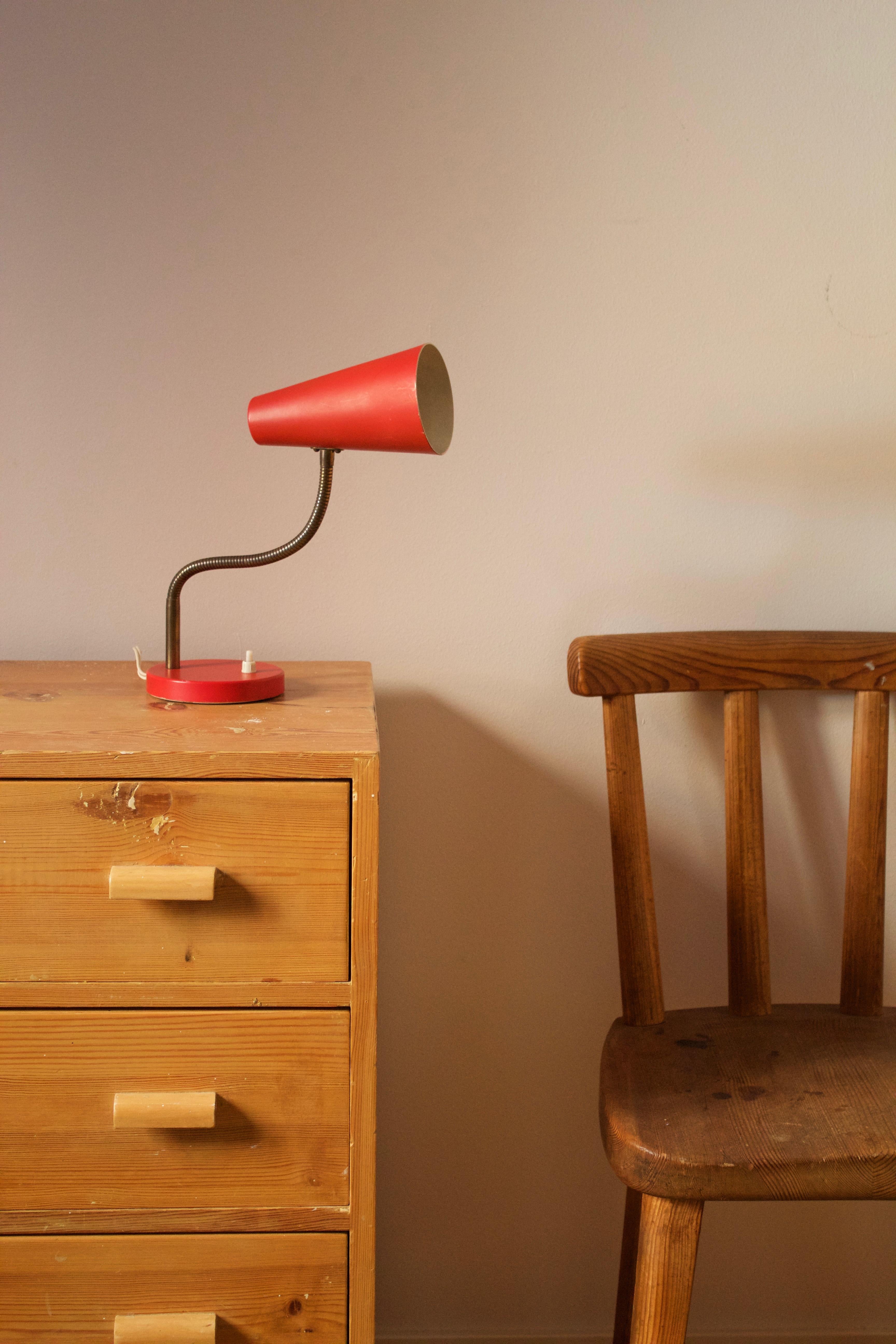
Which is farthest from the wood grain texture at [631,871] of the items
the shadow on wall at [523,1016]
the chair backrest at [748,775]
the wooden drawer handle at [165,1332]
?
the wooden drawer handle at [165,1332]

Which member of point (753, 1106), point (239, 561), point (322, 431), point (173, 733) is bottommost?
point (753, 1106)

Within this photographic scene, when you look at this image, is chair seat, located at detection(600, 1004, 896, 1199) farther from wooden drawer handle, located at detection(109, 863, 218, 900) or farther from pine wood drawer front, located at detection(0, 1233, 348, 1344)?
wooden drawer handle, located at detection(109, 863, 218, 900)

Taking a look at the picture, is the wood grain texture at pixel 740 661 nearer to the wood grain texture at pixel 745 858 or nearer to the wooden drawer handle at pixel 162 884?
the wood grain texture at pixel 745 858

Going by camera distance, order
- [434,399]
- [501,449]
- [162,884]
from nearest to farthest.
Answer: [162,884] < [434,399] < [501,449]

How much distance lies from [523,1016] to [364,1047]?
1.74 feet

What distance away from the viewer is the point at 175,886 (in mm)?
736

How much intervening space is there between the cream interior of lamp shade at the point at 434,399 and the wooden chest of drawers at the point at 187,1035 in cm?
26

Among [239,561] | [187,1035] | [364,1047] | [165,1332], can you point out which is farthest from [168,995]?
[239,561]

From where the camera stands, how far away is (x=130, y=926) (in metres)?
0.76

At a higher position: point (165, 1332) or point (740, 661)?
point (740, 661)

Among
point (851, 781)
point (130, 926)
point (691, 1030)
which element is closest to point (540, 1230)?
point (691, 1030)

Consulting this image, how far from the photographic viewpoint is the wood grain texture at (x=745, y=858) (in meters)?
1.08

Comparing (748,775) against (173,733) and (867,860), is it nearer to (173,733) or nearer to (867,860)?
(867,860)

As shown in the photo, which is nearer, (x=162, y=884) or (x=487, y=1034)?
(x=162, y=884)
